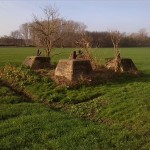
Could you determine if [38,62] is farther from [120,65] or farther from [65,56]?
[65,56]

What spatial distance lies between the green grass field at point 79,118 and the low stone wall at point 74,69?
0.89 meters

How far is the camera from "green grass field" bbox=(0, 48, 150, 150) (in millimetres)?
8016

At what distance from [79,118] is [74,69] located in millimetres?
6112

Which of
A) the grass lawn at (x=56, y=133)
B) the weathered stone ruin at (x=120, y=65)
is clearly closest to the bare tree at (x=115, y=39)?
the weathered stone ruin at (x=120, y=65)

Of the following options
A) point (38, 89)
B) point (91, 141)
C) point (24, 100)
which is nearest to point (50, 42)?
point (38, 89)

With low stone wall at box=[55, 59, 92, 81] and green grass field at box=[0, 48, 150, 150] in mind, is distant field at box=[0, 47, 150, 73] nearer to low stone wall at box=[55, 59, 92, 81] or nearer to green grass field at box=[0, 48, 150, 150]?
low stone wall at box=[55, 59, 92, 81]

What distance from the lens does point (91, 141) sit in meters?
8.03

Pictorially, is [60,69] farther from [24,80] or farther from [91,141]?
[91,141]

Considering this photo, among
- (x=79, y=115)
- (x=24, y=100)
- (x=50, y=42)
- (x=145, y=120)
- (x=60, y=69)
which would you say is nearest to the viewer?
(x=145, y=120)

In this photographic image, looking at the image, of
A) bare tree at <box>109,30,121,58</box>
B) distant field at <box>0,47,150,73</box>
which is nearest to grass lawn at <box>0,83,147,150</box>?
bare tree at <box>109,30,121,58</box>

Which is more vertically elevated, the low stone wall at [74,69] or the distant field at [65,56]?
the low stone wall at [74,69]

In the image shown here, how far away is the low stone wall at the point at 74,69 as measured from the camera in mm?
16422

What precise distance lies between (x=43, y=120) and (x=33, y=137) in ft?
4.99

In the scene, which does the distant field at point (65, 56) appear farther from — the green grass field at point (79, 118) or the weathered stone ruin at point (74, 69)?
the green grass field at point (79, 118)
